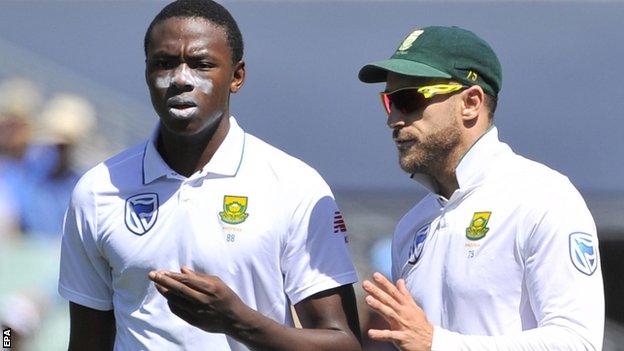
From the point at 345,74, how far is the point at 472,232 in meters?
7.24

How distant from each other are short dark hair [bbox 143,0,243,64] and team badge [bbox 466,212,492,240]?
79 cm

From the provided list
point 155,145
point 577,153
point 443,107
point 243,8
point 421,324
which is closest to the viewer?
point 421,324

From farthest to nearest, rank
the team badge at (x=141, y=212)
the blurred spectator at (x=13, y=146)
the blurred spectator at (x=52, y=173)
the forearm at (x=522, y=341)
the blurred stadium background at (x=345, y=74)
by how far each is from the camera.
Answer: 1. the blurred stadium background at (x=345, y=74)
2. the blurred spectator at (x=13, y=146)
3. the blurred spectator at (x=52, y=173)
4. the team badge at (x=141, y=212)
5. the forearm at (x=522, y=341)

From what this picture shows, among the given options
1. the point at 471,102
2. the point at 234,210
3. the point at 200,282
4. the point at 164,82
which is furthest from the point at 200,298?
the point at 471,102

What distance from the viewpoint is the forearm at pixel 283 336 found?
11.6 feet

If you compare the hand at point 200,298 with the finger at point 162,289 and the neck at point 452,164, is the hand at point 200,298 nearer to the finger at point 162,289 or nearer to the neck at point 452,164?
the finger at point 162,289

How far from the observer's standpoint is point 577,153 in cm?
1024

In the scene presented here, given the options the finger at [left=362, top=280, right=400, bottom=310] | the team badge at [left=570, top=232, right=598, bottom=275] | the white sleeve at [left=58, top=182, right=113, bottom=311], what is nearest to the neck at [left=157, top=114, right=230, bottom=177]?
the white sleeve at [left=58, top=182, right=113, bottom=311]

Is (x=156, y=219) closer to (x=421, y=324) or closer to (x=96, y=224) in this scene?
(x=96, y=224)

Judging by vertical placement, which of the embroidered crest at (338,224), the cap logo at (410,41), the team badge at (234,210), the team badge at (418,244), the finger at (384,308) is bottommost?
the finger at (384,308)

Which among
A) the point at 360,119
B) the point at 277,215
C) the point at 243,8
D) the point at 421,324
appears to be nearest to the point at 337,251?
the point at 277,215

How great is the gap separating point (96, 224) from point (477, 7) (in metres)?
7.55

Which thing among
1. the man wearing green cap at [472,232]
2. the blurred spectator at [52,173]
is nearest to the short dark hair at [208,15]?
the man wearing green cap at [472,232]

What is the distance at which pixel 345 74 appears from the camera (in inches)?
422
